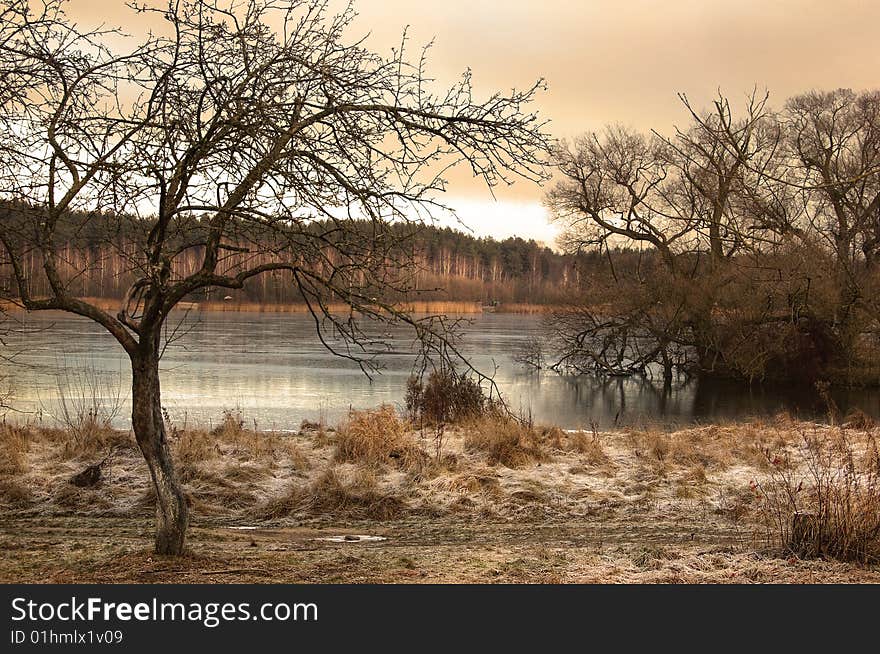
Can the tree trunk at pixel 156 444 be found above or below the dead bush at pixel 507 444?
above

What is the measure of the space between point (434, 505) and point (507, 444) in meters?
2.33

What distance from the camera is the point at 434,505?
10156 mm

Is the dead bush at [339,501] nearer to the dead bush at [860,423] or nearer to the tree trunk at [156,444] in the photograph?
the tree trunk at [156,444]

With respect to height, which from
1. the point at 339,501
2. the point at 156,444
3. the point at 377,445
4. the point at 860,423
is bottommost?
the point at 339,501

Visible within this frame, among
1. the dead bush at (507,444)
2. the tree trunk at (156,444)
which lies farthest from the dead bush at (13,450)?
the dead bush at (507,444)

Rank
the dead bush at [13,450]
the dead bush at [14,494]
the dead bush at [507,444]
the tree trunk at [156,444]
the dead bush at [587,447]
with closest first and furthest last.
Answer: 1. the tree trunk at [156,444]
2. the dead bush at [14,494]
3. the dead bush at [13,450]
4. the dead bush at [507,444]
5. the dead bush at [587,447]

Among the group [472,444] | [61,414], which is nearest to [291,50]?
[472,444]

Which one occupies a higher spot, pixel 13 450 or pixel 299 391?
pixel 13 450

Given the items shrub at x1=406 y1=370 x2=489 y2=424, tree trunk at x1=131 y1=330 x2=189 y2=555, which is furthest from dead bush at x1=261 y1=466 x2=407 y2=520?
shrub at x1=406 y1=370 x2=489 y2=424

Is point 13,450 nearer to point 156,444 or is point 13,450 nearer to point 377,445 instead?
point 377,445

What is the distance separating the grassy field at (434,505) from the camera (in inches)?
273

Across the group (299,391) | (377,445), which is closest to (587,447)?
(377,445)

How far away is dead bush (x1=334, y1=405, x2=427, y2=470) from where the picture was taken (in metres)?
11.6

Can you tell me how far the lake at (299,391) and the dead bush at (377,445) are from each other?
1.37 m
